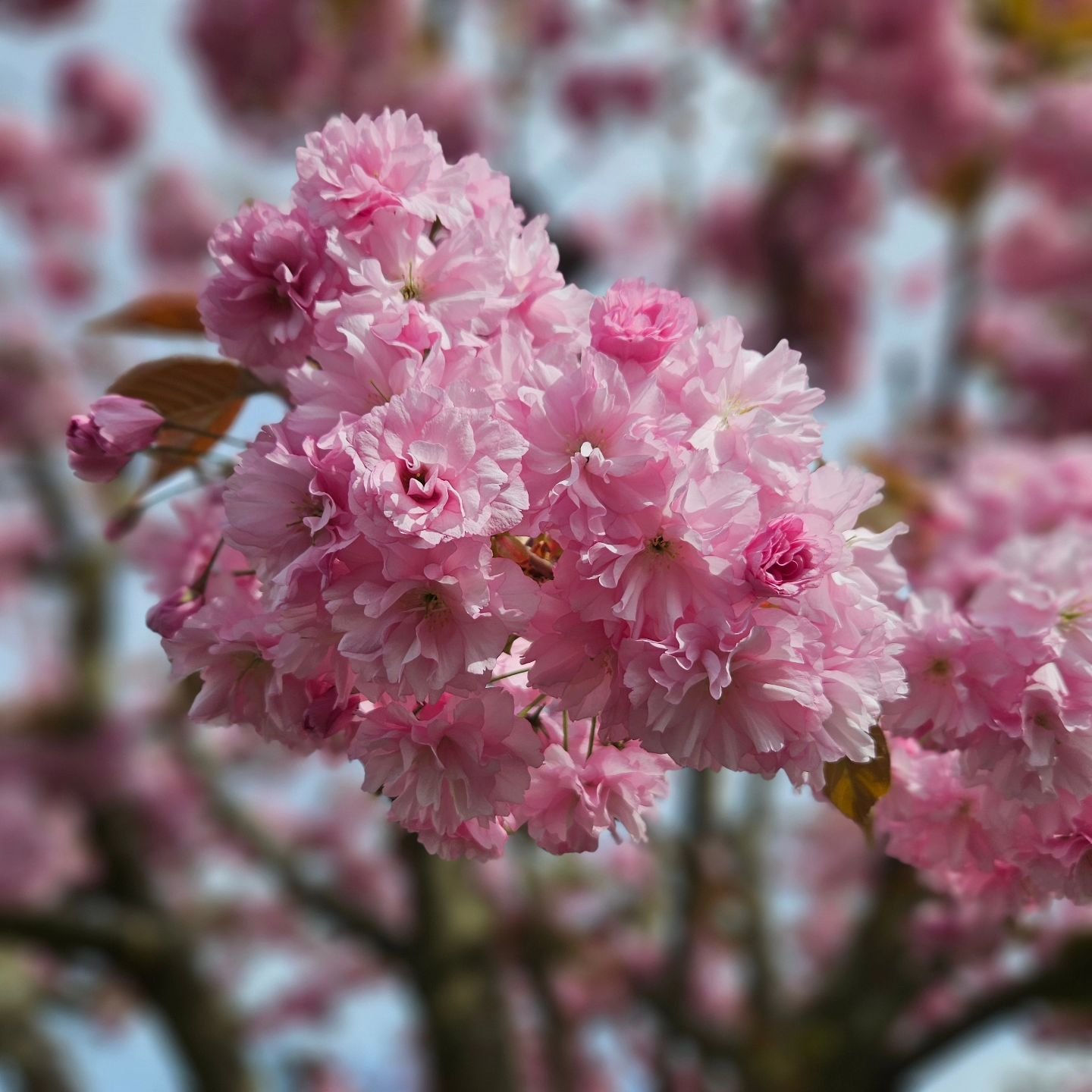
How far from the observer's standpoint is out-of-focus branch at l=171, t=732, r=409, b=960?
4.12 meters

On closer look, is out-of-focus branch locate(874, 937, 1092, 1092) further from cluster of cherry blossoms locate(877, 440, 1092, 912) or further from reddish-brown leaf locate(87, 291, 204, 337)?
reddish-brown leaf locate(87, 291, 204, 337)

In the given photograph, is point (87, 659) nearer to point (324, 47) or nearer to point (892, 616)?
point (324, 47)

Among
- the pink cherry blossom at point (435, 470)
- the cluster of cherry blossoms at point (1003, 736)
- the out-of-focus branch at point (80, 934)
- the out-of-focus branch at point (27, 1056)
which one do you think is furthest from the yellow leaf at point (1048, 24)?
the out-of-focus branch at point (27, 1056)

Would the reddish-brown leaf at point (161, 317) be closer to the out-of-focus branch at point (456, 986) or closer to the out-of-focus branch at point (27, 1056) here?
the out-of-focus branch at point (456, 986)

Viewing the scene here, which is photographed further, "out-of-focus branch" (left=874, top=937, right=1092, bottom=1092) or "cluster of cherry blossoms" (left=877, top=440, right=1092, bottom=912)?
"out-of-focus branch" (left=874, top=937, right=1092, bottom=1092)

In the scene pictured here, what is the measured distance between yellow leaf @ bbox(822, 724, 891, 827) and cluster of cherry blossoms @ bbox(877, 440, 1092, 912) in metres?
0.04

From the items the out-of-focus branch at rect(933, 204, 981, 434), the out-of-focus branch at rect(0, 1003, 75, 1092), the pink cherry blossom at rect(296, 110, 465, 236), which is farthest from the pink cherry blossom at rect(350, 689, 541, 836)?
the out-of-focus branch at rect(0, 1003, 75, 1092)

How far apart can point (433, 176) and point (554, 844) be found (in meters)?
0.57

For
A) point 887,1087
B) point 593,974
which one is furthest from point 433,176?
point 593,974

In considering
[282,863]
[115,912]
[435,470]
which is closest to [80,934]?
[282,863]

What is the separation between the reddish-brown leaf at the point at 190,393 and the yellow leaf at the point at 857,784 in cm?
63

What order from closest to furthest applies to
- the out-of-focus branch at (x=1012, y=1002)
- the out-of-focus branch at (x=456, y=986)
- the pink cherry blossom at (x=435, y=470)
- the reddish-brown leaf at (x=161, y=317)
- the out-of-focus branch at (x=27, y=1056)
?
1. the pink cherry blossom at (x=435, y=470)
2. the reddish-brown leaf at (x=161, y=317)
3. the out-of-focus branch at (x=1012, y=1002)
4. the out-of-focus branch at (x=456, y=986)
5. the out-of-focus branch at (x=27, y=1056)

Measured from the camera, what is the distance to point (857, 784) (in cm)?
98

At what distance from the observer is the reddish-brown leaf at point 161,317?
1332mm
